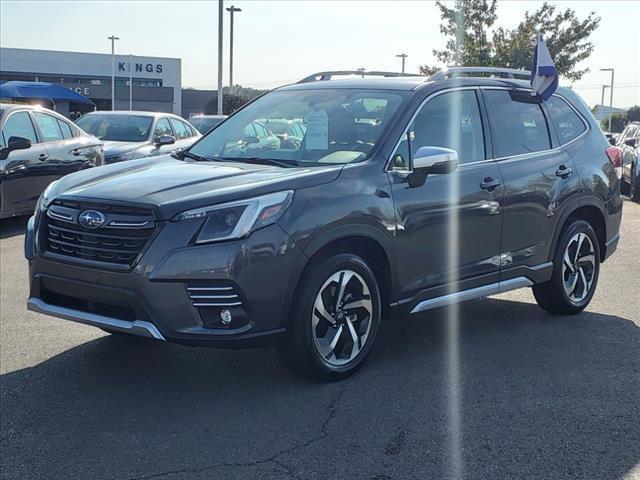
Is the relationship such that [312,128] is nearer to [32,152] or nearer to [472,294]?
[472,294]

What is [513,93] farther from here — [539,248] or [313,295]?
[313,295]

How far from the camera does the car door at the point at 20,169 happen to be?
31.5 ft

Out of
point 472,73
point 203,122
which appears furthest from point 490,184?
point 203,122

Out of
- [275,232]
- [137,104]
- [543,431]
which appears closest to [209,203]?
[275,232]

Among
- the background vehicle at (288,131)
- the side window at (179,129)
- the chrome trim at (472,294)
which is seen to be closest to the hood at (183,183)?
the background vehicle at (288,131)

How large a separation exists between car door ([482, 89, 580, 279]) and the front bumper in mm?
2036

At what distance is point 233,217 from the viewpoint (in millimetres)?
3992

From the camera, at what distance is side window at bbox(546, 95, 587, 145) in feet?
20.1

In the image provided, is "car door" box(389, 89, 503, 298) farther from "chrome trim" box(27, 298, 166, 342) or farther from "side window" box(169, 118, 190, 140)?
"side window" box(169, 118, 190, 140)

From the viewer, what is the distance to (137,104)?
5972cm

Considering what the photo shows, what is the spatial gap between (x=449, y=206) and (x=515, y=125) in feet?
3.96

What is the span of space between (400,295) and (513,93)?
6.75 feet

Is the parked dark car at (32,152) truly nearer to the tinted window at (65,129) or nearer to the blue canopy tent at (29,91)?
the tinted window at (65,129)

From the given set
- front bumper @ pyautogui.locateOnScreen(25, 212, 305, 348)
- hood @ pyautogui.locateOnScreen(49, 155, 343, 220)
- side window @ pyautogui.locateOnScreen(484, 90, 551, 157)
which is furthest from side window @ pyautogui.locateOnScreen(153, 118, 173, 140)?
front bumper @ pyautogui.locateOnScreen(25, 212, 305, 348)
